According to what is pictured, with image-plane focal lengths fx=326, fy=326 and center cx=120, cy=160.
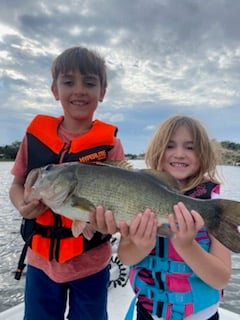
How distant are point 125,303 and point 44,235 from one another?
2.27 m

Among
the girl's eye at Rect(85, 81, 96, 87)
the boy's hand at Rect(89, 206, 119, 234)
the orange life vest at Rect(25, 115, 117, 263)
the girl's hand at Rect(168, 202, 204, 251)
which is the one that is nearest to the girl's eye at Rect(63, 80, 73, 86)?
the girl's eye at Rect(85, 81, 96, 87)

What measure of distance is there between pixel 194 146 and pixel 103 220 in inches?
42.4

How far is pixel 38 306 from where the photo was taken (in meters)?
2.73

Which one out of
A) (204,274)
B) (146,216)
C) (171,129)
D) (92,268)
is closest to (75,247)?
(92,268)

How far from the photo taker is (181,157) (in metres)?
2.80

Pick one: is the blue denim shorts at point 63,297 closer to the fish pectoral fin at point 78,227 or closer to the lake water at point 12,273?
the fish pectoral fin at point 78,227

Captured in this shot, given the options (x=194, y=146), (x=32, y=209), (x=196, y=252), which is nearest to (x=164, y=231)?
(x=196, y=252)

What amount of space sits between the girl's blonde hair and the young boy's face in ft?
2.19

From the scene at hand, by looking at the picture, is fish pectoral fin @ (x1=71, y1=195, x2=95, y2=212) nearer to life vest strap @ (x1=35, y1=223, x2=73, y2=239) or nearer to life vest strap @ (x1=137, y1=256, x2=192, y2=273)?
life vest strap @ (x1=35, y1=223, x2=73, y2=239)

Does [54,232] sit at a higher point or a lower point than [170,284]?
higher

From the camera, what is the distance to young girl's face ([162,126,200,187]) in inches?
111

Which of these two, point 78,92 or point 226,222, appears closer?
point 226,222

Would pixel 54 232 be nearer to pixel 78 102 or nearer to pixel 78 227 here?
pixel 78 227

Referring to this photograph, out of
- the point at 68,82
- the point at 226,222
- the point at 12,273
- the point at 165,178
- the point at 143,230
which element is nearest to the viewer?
the point at 226,222
